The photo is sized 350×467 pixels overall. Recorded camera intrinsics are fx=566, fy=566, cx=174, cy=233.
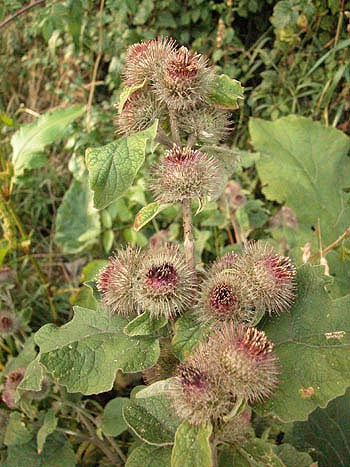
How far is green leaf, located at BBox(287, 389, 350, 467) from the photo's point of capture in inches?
72.8

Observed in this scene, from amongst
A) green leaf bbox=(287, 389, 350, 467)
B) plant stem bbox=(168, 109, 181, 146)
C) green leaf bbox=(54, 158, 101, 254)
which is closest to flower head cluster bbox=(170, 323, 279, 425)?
plant stem bbox=(168, 109, 181, 146)

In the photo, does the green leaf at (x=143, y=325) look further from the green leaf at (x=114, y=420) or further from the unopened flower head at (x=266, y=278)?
the green leaf at (x=114, y=420)

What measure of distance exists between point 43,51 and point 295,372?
176 inches

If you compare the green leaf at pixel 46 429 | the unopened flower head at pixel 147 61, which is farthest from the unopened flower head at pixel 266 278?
the green leaf at pixel 46 429

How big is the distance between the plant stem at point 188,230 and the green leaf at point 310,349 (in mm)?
262

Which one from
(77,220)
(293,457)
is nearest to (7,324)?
(293,457)

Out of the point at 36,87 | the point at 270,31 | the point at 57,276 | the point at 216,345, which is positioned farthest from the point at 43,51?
the point at 216,345

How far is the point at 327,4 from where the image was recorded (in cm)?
364

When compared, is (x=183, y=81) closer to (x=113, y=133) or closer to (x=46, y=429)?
(x=46, y=429)

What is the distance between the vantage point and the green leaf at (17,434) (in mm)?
1944

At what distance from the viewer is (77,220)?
11.3 feet

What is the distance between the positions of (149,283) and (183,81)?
1.56 feet

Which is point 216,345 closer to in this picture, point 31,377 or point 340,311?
point 340,311

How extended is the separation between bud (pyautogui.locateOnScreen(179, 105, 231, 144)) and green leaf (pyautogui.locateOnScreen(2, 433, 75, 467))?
122cm
